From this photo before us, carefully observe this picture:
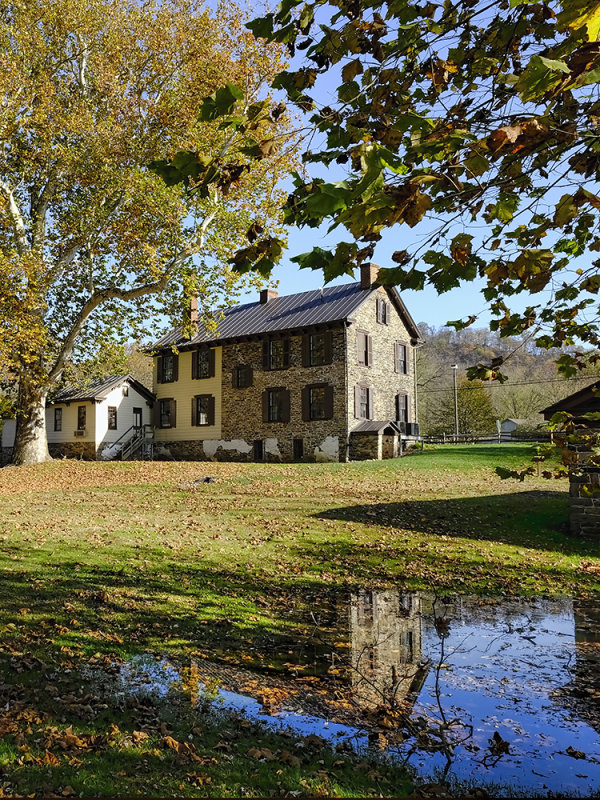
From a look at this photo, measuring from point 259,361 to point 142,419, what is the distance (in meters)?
10.4

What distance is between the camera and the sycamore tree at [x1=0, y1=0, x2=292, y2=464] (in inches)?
882

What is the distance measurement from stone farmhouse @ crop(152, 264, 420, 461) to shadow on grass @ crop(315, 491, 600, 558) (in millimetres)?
14002

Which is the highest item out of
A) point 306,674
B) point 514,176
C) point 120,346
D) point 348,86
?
point 120,346

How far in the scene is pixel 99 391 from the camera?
38.1 metres

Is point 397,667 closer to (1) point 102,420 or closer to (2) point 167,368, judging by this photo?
(1) point 102,420

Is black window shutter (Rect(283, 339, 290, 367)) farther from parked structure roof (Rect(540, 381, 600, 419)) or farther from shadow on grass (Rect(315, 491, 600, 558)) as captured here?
parked structure roof (Rect(540, 381, 600, 419))

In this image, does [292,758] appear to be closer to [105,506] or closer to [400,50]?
[400,50]

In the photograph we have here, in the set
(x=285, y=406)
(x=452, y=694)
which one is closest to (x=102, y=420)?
(x=285, y=406)

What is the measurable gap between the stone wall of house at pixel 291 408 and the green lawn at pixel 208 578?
9.49m


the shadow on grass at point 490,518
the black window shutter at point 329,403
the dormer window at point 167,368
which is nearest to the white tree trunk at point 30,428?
the dormer window at point 167,368

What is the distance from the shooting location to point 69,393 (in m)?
40.4

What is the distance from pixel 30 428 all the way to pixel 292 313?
15.3 m

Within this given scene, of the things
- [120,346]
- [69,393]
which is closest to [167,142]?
[120,346]

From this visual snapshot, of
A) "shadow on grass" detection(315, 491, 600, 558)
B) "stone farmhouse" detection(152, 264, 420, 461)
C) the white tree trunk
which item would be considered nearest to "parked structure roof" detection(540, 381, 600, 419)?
"shadow on grass" detection(315, 491, 600, 558)
